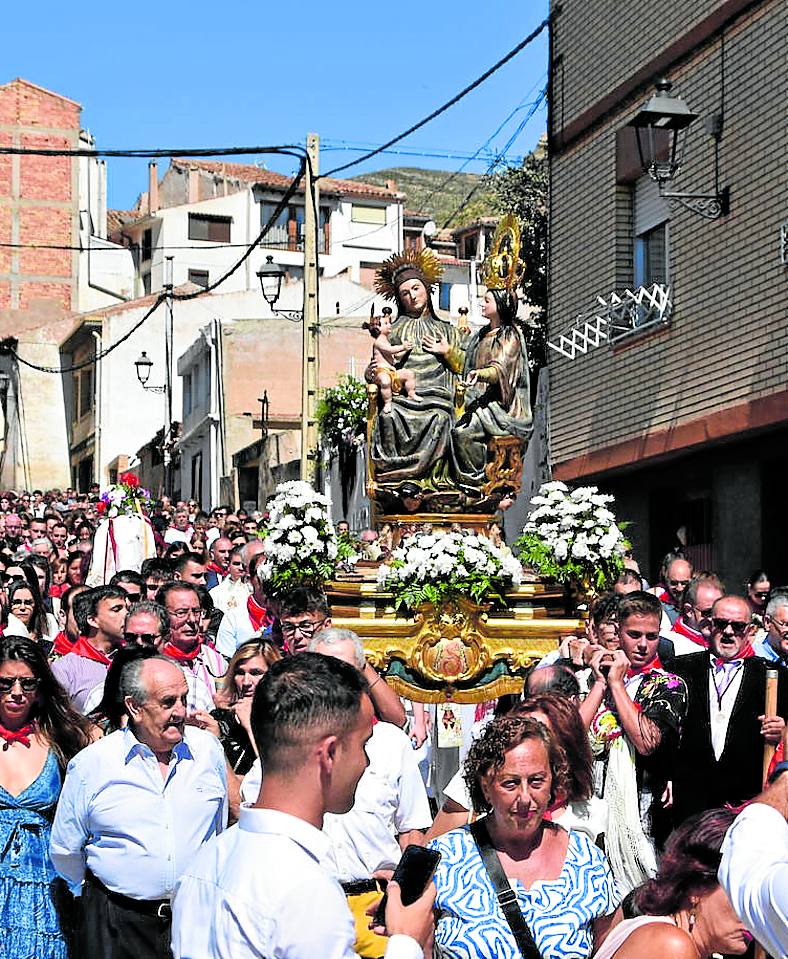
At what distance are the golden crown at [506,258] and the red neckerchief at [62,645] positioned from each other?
14.7 ft

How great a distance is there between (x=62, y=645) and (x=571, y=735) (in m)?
4.33

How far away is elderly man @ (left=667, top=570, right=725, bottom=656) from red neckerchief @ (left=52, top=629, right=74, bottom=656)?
3610 millimetres

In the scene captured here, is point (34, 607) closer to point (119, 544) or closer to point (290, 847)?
point (119, 544)

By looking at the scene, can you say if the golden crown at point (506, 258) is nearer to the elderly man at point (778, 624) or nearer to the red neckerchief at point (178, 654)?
the elderly man at point (778, 624)

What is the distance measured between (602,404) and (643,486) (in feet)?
3.94

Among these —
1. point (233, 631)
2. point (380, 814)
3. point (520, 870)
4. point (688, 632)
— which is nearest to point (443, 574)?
point (233, 631)

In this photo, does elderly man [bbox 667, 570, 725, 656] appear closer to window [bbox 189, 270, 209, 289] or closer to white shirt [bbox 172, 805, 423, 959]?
white shirt [bbox 172, 805, 423, 959]

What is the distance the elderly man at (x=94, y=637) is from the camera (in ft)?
25.5

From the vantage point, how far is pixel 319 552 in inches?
420

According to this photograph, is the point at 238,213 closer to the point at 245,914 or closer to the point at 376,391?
the point at 376,391

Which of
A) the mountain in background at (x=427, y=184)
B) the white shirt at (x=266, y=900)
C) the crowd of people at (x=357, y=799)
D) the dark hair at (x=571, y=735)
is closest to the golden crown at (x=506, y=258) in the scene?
the crowd of people at (x=357, y=799)

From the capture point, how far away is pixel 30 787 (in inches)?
240

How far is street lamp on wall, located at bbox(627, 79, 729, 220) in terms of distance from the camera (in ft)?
44.5

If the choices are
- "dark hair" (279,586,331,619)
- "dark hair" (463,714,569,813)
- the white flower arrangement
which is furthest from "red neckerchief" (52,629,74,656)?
"dark hair" (463,714,569,813)
